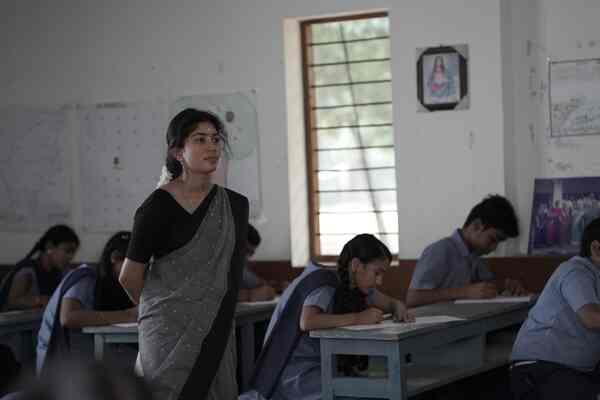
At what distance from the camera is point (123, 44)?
6406mm

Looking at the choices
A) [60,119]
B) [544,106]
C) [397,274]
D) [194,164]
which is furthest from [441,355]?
A: [60,119]

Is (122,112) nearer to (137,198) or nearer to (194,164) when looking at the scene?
(137,198)

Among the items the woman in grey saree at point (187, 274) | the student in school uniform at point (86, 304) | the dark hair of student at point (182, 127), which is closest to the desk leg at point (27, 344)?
the student in school uniform at point (86, 304)

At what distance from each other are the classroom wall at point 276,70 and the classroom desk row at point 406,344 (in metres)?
0.87

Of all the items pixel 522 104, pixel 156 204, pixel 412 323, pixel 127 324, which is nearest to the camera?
pixel 156 204

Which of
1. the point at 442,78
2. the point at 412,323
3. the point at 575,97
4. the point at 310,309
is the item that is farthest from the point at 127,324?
the point at 575,97

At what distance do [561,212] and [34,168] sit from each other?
3.47m

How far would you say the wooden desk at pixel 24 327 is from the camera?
482 cm

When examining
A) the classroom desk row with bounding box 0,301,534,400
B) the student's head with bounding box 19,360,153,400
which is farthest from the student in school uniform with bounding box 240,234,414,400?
the student's head with bounding box 19,360,153,400

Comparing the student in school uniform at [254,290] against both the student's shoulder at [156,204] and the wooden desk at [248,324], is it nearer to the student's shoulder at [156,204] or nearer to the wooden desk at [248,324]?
the wooden desk at [248,324]

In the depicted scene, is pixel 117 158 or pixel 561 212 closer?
pixel 561 212

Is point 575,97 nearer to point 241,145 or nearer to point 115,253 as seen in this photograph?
point 241,145

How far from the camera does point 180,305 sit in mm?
2889

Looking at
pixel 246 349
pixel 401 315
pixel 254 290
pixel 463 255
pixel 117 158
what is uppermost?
pixel 117 158
